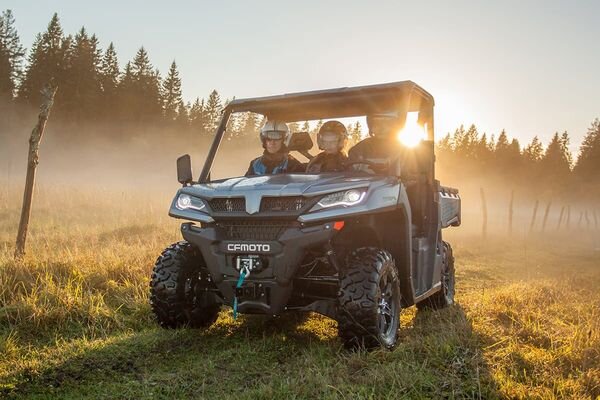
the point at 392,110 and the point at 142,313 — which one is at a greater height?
the point at 392,110

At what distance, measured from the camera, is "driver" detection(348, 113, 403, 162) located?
18.0 feet

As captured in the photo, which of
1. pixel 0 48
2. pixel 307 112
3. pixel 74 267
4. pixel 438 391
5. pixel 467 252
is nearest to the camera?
pixel 438 391

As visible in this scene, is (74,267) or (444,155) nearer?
(74,267)

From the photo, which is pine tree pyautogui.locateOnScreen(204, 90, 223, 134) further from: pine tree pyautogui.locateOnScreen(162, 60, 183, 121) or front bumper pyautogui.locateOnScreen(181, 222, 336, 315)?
front bumper pyautogui.locateOnScreen(181, 222, 336, 315)

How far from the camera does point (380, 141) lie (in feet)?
19.2

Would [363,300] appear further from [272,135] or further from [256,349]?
[272,135]

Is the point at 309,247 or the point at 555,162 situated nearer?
the point at 309,247

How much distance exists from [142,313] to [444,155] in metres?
81.2

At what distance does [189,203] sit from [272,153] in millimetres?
1553

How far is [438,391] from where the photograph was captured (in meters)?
3.48

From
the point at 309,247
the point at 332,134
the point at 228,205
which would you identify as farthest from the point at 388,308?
the point at 332,134

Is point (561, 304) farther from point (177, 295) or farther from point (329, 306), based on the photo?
point (177, 295)

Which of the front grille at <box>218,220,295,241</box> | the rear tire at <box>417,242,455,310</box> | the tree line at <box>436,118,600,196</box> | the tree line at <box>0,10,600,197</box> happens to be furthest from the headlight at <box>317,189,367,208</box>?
the tree line at <box>436,118,600,196</box>

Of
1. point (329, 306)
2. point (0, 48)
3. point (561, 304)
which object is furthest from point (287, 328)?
point (0, 48)
